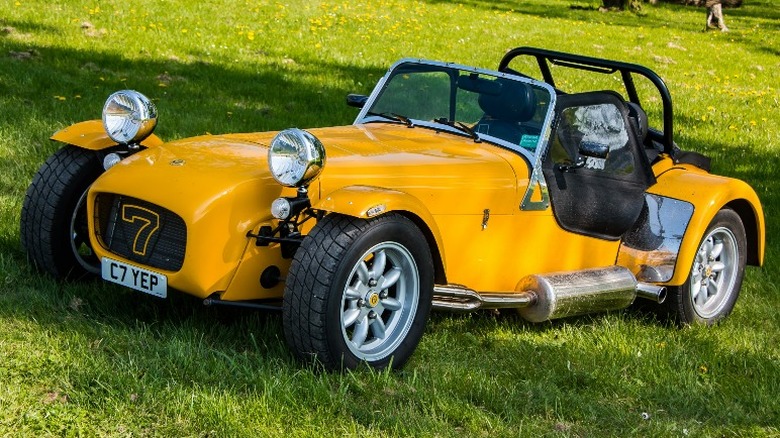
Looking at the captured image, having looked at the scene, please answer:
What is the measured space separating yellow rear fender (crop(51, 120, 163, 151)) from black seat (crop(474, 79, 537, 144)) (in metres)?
1.81

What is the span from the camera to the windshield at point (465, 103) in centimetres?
593

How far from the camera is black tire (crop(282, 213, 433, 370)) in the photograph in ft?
14.6

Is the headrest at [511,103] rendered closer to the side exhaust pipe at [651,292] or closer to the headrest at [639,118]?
the headrest at [639,118]

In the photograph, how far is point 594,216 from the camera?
6.14m

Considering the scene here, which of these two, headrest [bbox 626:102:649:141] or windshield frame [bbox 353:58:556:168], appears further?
headrest [bbox 626:102:649:141]

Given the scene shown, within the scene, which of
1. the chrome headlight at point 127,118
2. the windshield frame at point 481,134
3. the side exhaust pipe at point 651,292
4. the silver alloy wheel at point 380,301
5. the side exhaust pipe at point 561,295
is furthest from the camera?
the side exhaust pipe at point 651,292

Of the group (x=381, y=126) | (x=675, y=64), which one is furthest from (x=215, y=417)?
(x=675, y=64)

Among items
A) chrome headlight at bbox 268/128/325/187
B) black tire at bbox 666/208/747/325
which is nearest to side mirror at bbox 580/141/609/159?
black tire at bbox 666/208/747/325

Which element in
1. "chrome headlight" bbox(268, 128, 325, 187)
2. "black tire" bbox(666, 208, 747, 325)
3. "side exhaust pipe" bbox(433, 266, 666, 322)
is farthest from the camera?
"black tire" bbox(666, 208, 747, 325)

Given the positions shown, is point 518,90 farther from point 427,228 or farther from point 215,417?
point 215,417

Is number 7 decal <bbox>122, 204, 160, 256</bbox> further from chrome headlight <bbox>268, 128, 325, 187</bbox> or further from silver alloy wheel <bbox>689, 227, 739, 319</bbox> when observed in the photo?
silver alloy wheel <bbox>689, 227, 739, 319</bbox>

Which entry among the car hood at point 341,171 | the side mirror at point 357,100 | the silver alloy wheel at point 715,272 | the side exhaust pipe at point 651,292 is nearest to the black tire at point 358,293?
the car hood at point 341,171

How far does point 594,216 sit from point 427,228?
61.8 inches

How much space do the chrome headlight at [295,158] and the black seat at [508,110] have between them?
5.29ft
